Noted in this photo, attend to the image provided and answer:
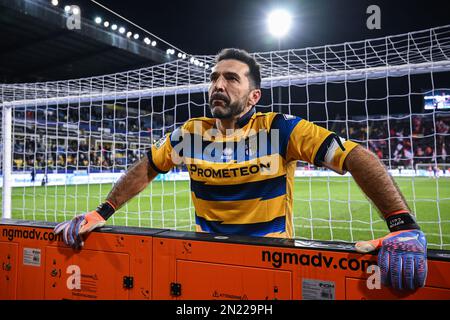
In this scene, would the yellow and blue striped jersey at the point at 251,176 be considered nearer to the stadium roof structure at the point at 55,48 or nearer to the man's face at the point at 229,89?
the man's face at the point at 229,89

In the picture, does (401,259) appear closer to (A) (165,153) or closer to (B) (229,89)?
(B) (229,89)

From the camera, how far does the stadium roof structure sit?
50.7ft

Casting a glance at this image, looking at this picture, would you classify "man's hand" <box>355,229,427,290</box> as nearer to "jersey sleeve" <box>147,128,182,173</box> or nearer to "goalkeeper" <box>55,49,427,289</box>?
"goalkeeper" <box>55,49,427,289</box>

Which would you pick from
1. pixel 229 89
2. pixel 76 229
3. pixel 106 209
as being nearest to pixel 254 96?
pixel 229 89

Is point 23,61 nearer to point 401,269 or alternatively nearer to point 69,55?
point 69,55

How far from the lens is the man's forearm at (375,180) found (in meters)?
1.42

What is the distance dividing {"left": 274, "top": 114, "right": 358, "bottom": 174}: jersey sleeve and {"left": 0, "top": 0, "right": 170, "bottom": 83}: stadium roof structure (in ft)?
51.5

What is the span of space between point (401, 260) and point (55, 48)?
2083 centimetres

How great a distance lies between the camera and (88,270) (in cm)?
155

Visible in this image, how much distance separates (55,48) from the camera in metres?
18.9

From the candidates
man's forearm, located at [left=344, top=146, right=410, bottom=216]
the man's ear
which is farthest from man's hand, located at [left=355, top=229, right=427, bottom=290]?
the man's ear

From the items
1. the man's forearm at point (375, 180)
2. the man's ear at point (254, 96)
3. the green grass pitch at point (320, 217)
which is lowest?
the green grass pitch at point (320, 217)

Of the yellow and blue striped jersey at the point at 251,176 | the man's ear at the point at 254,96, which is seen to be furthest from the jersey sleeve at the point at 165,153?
the man's ear at the point at 254,96

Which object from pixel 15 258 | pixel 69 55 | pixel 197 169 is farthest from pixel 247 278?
pixel 69 55
